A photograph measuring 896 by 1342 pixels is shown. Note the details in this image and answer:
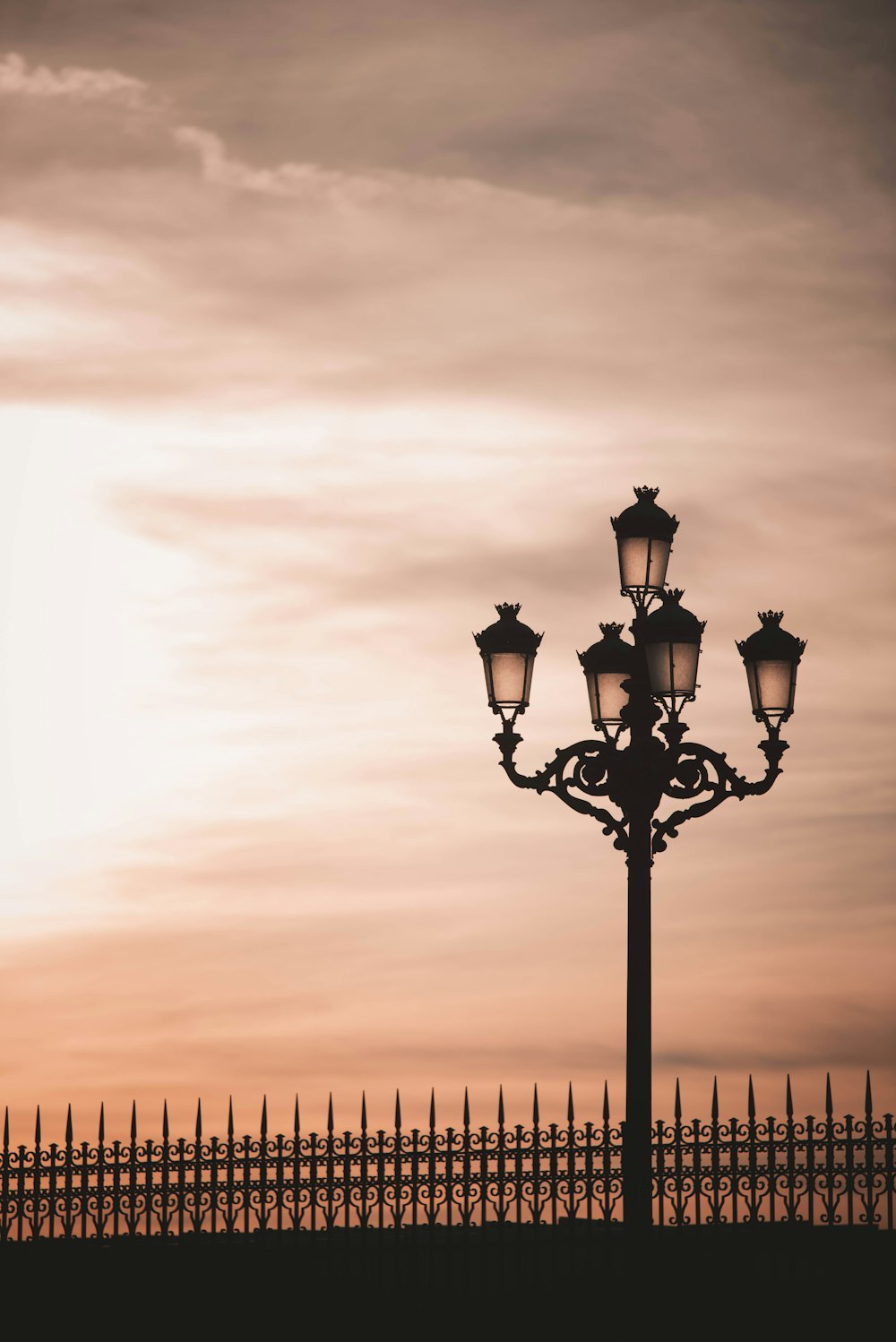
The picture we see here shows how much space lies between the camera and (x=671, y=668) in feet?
42.4

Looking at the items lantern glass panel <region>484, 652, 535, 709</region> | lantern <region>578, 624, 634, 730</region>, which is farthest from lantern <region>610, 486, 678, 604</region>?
lantern glass panel <region>484, 652, 535, 709</region>

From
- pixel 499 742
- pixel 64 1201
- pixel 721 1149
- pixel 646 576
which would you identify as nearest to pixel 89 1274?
pixel 64 1201

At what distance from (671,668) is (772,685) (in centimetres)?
100

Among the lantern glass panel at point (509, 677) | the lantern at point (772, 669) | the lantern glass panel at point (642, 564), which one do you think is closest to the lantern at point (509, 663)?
the lantern glass panel at point (509, 677)

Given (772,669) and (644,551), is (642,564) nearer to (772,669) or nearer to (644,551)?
(644,551)

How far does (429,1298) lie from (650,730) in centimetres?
669

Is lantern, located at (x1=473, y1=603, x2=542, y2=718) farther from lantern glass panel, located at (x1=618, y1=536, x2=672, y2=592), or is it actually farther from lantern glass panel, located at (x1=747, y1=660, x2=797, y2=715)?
lantern glass panel, located at (x1=747, y1=660, x2=797, y2=715)

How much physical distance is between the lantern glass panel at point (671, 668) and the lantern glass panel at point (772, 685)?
755 millimetres

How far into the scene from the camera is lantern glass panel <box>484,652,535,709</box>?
13.3 metres

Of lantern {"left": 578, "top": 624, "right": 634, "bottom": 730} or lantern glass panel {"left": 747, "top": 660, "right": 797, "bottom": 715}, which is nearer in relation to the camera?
lantern {"left": 578, "top": 624, "right": 634, "bottom": 730}

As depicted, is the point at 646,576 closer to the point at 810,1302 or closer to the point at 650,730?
the point at 650,730

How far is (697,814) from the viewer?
42.9 ft

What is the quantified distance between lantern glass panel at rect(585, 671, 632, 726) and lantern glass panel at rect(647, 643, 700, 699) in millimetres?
348

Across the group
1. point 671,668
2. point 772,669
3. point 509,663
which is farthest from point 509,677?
point 772,669
